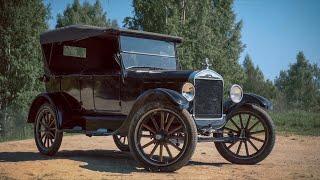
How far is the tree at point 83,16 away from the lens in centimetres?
4422

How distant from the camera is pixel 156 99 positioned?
6.69m

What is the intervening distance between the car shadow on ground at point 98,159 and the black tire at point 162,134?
286 millimetres

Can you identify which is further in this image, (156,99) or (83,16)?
(83,16)

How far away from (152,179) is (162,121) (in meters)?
1.10

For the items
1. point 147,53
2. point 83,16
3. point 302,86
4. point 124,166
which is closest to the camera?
point 124,166

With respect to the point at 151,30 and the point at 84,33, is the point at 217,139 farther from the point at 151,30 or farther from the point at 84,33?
the point at 151,30

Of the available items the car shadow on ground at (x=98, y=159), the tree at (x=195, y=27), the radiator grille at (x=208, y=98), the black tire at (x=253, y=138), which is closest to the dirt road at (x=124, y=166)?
the car shadow on ground at (x=98, y=159)

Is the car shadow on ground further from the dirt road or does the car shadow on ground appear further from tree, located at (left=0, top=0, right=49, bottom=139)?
tree, located at (left=0, top=0, right=49, bottom=139)

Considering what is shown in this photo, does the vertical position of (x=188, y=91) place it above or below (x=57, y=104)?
above

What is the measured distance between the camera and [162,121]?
6.62 meters

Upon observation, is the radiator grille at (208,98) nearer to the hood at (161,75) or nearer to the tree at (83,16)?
the hood at (161,75)

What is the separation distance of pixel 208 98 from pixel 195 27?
2283 cm

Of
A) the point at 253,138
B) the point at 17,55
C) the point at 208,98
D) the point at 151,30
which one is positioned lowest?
the point at 253,138

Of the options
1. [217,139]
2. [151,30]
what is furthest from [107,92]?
[151,30]
